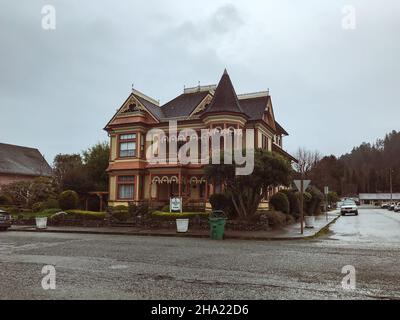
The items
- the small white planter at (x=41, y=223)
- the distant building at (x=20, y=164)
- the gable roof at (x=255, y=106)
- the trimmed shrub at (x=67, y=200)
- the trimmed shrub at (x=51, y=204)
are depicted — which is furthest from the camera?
the distant building at (x=20, y=164)

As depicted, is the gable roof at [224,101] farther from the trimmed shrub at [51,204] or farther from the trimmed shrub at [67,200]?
the trimmed shrub at [51,204]

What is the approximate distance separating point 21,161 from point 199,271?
5298 cm

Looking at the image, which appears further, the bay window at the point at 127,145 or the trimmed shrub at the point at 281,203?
the bay window at the point at 127,145

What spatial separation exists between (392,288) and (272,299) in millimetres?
2752

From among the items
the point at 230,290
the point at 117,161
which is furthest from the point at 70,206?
the point at 230,290

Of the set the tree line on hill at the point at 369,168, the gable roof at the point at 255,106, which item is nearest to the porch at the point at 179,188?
the gable roof at the point at 255,106

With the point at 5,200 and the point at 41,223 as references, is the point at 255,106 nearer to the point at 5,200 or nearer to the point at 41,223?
the point at 41,223

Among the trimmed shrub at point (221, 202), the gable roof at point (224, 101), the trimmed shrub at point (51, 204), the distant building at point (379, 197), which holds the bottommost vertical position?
the distant building at point (379, 197)

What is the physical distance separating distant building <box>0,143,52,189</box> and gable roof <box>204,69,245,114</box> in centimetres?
2817

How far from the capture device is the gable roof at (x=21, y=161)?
169 feet

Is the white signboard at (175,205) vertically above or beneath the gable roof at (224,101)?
beneath

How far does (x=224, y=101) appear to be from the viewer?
29.7m

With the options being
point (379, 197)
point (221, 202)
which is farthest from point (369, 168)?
point (221, 202)
